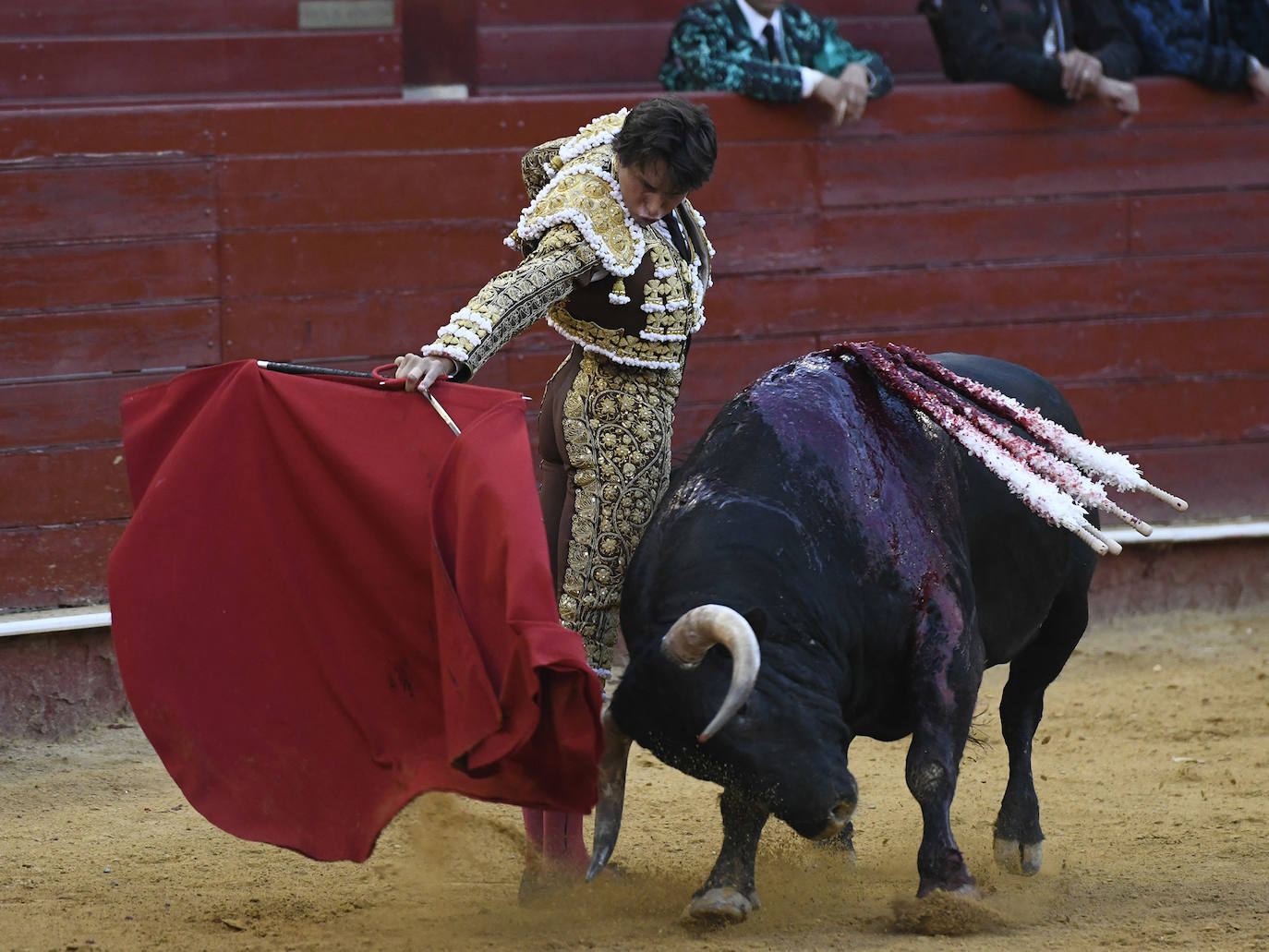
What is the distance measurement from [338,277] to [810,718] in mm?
2698

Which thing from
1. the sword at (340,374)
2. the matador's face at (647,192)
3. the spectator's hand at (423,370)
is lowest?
the sword at (340,374)

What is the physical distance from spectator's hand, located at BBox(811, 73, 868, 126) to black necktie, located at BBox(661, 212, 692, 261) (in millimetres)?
2182

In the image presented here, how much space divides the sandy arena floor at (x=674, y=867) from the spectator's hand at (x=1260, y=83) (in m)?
2.23

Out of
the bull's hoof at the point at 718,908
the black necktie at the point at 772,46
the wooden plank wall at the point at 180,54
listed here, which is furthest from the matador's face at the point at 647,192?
the wooden plank wall at the point at 180,54

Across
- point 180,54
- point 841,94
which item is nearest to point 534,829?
point 841,94

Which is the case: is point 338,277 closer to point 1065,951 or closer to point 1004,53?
point 1004,53

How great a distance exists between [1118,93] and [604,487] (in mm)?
3163

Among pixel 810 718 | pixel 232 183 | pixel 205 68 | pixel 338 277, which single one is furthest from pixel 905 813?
pixel 205 68

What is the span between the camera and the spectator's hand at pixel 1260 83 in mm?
5922

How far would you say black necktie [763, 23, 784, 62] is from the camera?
5.64m

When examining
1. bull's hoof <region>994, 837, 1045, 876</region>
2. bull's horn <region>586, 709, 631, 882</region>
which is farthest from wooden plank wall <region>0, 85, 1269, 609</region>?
bull's horn <region>586, 709, 631, 882</region>

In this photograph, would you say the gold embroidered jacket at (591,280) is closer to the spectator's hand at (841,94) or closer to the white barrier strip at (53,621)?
the white barrier strip at (53,621)

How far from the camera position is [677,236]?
3.41 meters

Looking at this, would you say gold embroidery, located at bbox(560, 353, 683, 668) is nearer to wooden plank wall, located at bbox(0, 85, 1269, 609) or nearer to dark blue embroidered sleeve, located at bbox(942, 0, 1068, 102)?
wooden plank wall, located at bbox(0, 85, 1269, 609)
